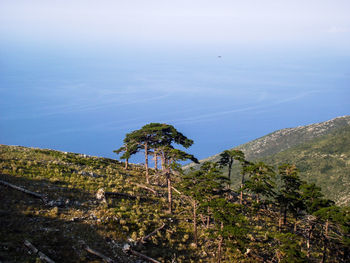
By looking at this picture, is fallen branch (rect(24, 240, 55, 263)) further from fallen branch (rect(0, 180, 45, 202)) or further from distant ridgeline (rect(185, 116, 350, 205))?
distant ridgeline (rect(185, 116, 350, 205))

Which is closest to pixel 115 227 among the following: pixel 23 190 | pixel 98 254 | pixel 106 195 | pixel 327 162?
pixel 98 254

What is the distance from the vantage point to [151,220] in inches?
985

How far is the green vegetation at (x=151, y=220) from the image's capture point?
18.8 metres

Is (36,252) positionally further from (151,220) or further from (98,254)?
(151,220)

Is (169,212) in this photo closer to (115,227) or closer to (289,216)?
(115,227)

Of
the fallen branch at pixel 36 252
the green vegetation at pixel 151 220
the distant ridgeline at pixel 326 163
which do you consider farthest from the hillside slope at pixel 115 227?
the distant ridgeline at pixel 326 163

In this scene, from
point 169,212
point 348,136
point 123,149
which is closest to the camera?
point 169,212

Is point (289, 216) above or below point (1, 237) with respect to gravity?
below

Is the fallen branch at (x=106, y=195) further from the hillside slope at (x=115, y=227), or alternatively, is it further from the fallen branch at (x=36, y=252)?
the fallen branch at (x=36, y=252)

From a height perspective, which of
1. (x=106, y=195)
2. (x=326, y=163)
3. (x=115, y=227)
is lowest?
(x=115, y=227)

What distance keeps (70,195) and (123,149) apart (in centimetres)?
1904

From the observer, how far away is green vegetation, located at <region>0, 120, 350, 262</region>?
18.8 m

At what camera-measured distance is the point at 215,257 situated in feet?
73.1

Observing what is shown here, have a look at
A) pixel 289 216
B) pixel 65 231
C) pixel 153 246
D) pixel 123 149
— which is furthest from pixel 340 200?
pixel 65 231
